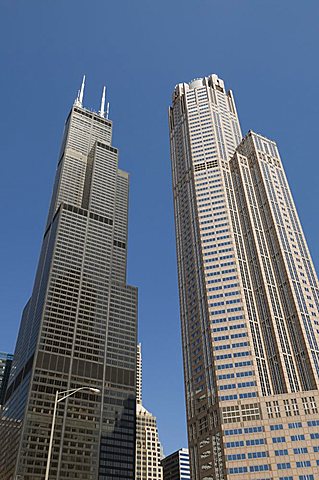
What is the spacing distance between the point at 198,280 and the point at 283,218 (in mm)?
45325

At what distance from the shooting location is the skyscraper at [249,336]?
421ft

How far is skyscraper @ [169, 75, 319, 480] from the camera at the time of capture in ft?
421

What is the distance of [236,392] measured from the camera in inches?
5512

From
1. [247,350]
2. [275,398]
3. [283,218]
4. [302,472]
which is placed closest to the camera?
[302,472]

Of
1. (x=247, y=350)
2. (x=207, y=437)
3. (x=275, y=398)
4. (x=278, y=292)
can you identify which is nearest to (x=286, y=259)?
(x=278, y=292)

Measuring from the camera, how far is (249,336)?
497 ft

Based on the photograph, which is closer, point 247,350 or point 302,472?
point 302,472

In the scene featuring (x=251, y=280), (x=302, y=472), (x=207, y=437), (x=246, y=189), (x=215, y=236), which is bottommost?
(x=302, y=472)

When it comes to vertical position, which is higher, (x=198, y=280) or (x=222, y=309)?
(x=198, y=280)

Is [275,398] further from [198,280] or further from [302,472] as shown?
[198,280]

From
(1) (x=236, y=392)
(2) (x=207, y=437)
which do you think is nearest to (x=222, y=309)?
(1) (x=236, y=392)

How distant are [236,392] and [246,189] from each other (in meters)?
90.0

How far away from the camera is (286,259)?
173500 millimetres

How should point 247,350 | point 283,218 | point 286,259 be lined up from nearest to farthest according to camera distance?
point 247,350
point 286,259
point 283,218
